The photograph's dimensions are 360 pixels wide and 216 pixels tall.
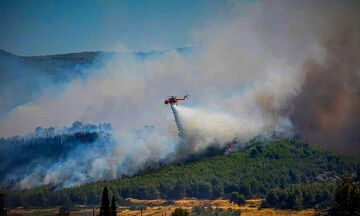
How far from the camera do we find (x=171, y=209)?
9556 centimetres

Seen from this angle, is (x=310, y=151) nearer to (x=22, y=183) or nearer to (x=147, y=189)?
(x=147, y=189)

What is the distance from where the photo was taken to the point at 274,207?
98125 mm

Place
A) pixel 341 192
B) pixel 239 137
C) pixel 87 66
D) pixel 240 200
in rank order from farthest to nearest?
pixel 87 66 < pixel 239 137 < pixel 240 200 < pixel 341 192

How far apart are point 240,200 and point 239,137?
13.8 m

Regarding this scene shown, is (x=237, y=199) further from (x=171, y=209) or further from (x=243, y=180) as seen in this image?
(x=171, y=209)

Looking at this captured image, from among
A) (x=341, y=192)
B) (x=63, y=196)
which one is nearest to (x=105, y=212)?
(x=341, y=192)

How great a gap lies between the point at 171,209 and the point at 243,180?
20.4 m

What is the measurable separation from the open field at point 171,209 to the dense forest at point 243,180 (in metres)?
1.62

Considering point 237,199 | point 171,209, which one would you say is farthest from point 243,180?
point 171,209

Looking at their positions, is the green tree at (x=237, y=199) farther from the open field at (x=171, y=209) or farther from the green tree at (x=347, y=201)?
the green tree at (x=347, y=201)

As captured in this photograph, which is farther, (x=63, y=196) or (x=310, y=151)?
(x=310, y=151)

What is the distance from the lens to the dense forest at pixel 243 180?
92.9 m

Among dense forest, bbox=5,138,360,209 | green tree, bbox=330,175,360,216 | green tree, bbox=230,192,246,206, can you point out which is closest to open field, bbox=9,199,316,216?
green tree, bbox=230,192,246,206

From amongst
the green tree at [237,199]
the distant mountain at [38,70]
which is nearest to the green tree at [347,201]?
the green tree at [237,199]
